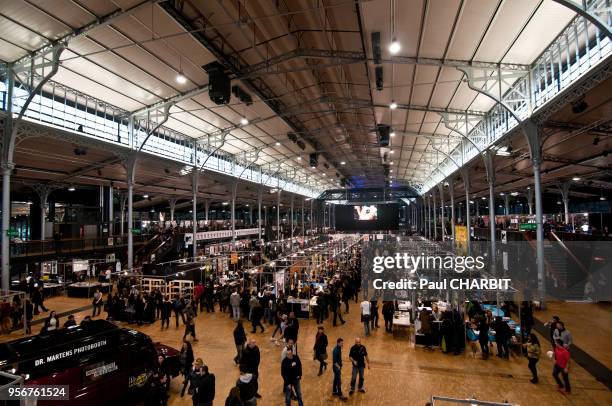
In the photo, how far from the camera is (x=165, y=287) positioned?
598 inches

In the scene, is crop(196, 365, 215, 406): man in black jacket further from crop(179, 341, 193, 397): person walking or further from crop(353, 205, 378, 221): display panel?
crop(353, 205, 378, 221): display panel

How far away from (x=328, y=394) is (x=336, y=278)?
8960 mm

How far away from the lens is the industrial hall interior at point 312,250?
23.3 feet

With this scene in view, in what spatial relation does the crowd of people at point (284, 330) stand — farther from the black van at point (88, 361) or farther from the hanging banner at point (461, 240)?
the hanging banner at point (461, 240)

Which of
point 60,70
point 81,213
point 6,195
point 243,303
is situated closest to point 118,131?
point 60,70

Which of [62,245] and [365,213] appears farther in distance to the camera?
[365,213]

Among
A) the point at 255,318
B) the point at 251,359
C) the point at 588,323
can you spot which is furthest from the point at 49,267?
the point at 588,323

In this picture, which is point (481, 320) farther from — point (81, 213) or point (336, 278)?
point (81, 213)

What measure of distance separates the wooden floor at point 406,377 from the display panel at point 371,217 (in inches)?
1295

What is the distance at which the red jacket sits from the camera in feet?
23.4

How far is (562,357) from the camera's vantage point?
716 cm

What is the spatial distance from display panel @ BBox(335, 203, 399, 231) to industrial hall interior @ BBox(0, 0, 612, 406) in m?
20.5

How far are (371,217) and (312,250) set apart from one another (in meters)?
22.7

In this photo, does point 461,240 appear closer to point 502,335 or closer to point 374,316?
point 374,316
